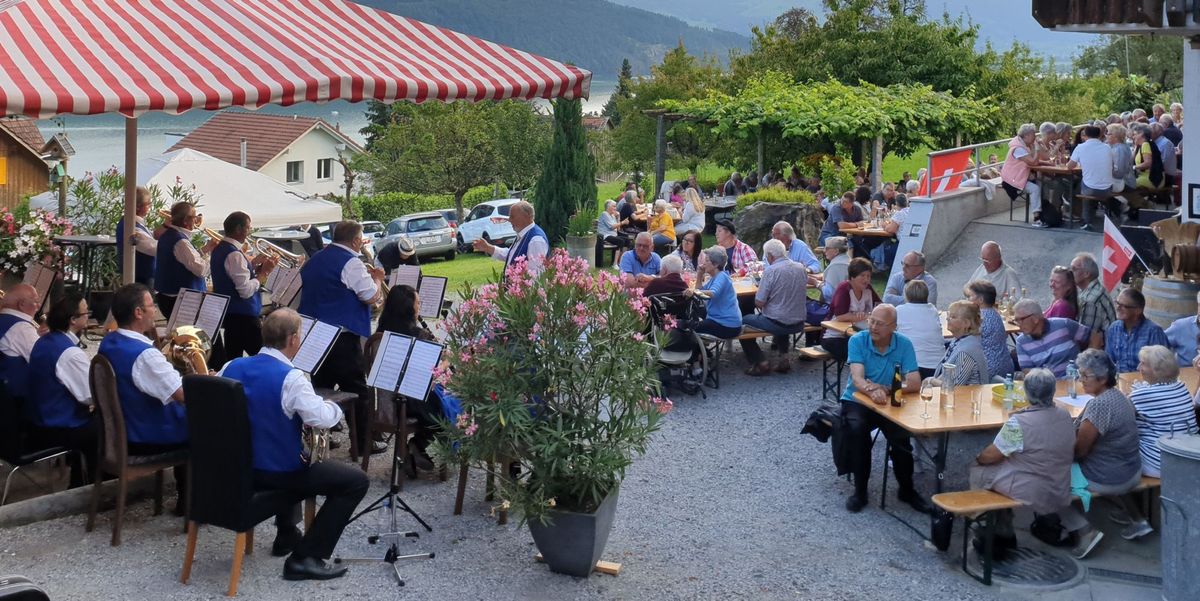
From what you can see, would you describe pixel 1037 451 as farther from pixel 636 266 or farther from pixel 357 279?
pixel 636 266

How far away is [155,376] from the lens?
20.4ft

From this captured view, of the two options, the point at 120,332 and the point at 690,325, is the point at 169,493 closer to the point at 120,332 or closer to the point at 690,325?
the point at 120,332

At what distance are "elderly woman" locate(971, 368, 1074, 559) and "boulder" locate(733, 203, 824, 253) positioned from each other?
1196 centimetres

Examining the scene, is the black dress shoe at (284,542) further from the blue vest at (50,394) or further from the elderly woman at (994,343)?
the elderly woman at (994,343)

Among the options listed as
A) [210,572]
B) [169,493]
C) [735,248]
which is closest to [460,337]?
[210,572]

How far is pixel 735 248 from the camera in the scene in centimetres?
1238

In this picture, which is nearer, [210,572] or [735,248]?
[210,572]

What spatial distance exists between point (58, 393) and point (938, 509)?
503cm

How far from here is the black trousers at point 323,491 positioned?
577 centimetres

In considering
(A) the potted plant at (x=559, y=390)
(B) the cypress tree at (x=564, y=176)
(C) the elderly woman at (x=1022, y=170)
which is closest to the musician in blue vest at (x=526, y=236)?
(A) the potted plant at (x=559, y=390)

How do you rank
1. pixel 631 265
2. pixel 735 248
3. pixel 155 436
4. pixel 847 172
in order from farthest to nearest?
pixel 847 172
pixel 735 248
pixel 631 265
pixel 155 436

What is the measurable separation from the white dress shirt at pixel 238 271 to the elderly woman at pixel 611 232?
1031cm

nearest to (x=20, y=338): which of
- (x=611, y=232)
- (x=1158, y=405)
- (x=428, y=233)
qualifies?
(x=1158, y=405)

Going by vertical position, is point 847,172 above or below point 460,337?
above
